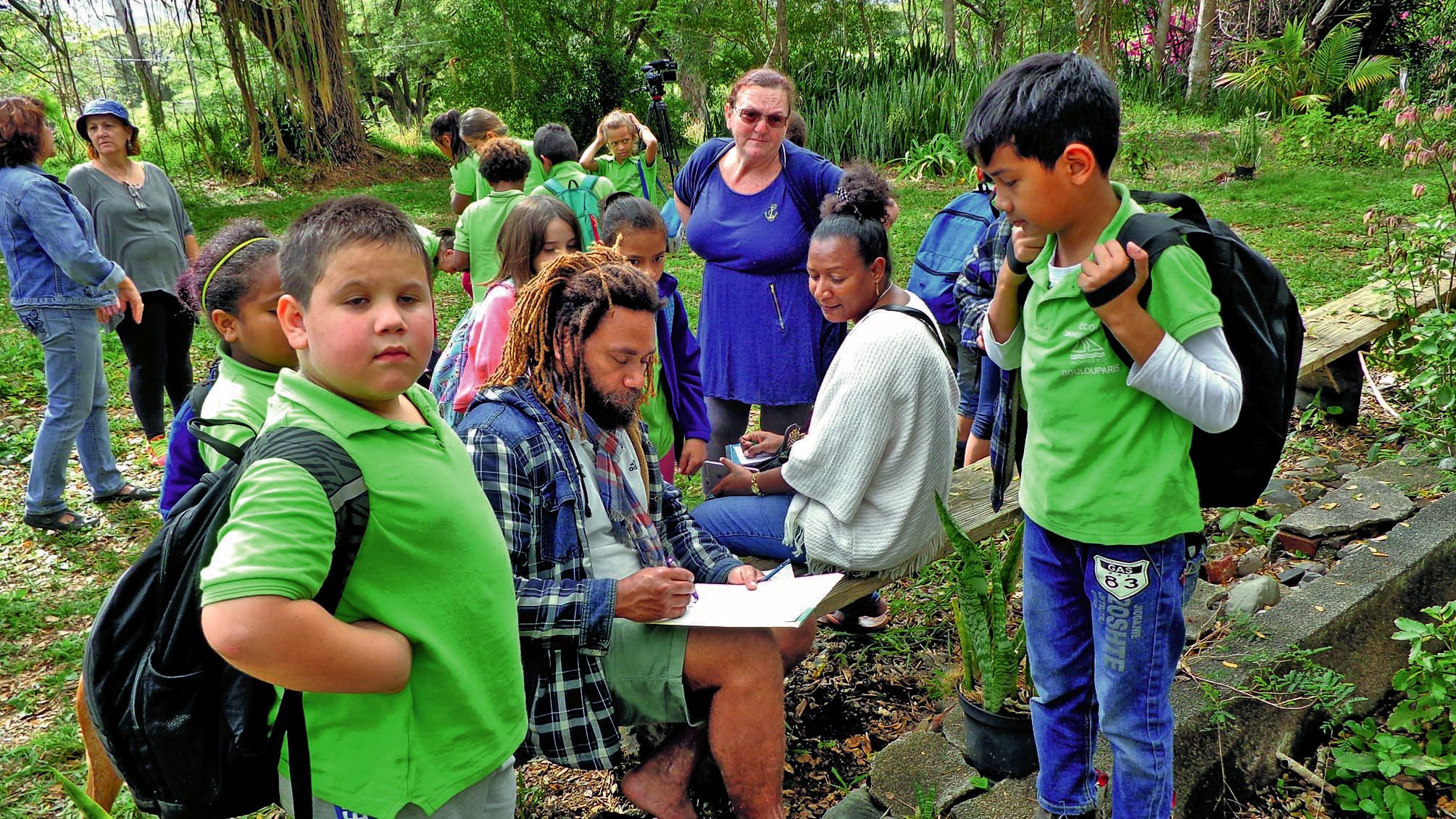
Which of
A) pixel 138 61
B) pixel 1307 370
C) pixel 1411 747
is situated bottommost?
pixel 1411 747

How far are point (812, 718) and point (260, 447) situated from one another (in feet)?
6.67

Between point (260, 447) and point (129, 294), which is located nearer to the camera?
point (260, 447)

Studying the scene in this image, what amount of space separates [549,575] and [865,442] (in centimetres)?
94

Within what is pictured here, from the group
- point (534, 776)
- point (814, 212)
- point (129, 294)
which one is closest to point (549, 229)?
point (814, 212)

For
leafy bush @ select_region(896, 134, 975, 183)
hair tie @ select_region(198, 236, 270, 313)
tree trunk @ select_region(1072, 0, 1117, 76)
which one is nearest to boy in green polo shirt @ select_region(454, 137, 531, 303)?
hair tie @ select_region(198, 236, 270, 313)

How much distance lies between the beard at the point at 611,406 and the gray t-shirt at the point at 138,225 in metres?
3.52

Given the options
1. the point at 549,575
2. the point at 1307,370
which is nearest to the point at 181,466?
the point at 549,575

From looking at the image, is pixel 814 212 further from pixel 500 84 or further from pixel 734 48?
pixel 734 48

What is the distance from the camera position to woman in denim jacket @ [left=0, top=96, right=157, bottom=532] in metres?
4.36

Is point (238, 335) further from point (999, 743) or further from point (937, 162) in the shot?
point (937, 162)

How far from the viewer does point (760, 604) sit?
2.41m

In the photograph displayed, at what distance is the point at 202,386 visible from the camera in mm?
2445

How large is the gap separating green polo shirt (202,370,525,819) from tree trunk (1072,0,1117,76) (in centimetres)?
816

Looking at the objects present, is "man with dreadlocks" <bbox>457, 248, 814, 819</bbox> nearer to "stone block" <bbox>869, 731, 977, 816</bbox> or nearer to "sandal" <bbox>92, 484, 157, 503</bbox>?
"stone block" <bbox>869, 731, 977, 816</bbox>
